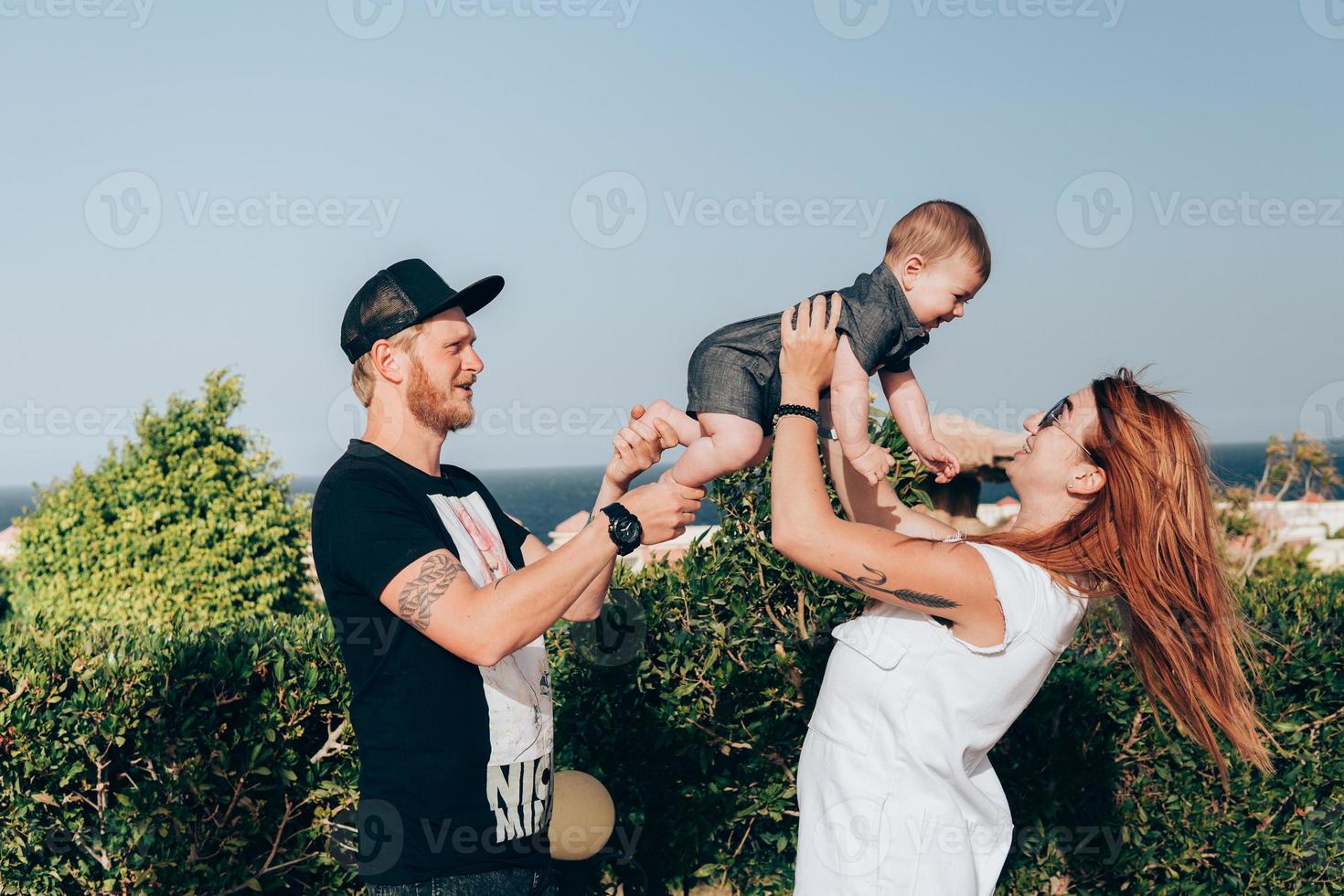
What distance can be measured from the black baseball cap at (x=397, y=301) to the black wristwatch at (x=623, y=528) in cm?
85

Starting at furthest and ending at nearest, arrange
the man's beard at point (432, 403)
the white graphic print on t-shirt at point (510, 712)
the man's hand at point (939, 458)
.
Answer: the man's hand at point (939, 458) < the man's beard at point (432, 403) < the white graphic print on t-shirt at point (510, 712)

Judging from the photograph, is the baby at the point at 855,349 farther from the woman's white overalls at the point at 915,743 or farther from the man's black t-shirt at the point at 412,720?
the man's black t-shirt at the point at 412,720

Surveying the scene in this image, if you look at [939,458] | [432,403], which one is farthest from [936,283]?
[432,403]

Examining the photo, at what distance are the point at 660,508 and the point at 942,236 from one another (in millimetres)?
1292

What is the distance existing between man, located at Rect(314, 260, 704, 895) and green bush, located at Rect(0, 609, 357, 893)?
1.74 meters

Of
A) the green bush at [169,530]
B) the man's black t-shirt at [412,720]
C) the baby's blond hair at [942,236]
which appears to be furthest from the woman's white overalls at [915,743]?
the green bush at [169,530]

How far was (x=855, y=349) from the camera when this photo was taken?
11.4 feet

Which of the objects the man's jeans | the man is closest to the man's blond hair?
the man

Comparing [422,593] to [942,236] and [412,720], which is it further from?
[942,236]

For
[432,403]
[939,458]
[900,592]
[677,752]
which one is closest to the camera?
[900,592]

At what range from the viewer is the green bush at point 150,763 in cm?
432

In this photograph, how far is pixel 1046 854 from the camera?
5.07m

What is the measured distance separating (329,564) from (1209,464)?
8.11ft

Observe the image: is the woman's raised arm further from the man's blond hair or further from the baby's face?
the man's blond hair
